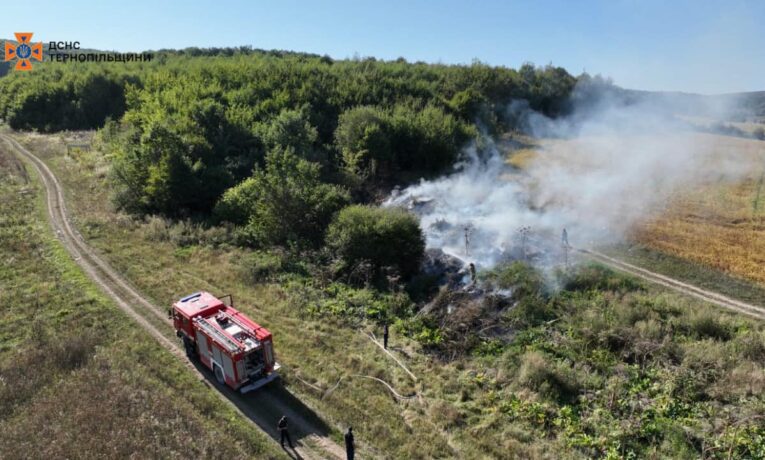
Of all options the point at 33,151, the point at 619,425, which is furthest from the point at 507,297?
the point at 33,151

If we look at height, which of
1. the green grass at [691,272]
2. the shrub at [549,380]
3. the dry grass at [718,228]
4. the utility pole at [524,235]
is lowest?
the shrub at [549,380]

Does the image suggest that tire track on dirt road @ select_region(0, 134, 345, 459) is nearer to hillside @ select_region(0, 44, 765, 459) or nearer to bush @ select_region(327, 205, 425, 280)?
hillside @ select_region(0, 44, 765, 459)

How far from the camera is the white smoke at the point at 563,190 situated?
32.5 m

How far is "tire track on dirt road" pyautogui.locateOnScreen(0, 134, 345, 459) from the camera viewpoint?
53.7 feet

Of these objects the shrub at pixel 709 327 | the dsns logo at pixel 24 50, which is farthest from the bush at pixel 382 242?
the dsns logo at pixel 24 50

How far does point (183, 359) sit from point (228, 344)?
4.10 meters

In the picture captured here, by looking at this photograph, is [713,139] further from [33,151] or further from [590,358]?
[33,151]

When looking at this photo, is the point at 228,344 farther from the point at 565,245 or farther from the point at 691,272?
the point at 691,272

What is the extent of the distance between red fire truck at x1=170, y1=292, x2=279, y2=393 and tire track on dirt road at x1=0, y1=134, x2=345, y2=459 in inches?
20.1

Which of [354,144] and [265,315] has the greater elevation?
[354,144]

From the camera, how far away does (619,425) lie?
52.9ft

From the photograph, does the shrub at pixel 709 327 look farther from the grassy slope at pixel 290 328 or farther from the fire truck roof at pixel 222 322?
the fire truck roof at pixel 222 322

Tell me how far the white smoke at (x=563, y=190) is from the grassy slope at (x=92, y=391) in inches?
690

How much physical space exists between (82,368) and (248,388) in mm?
6629
